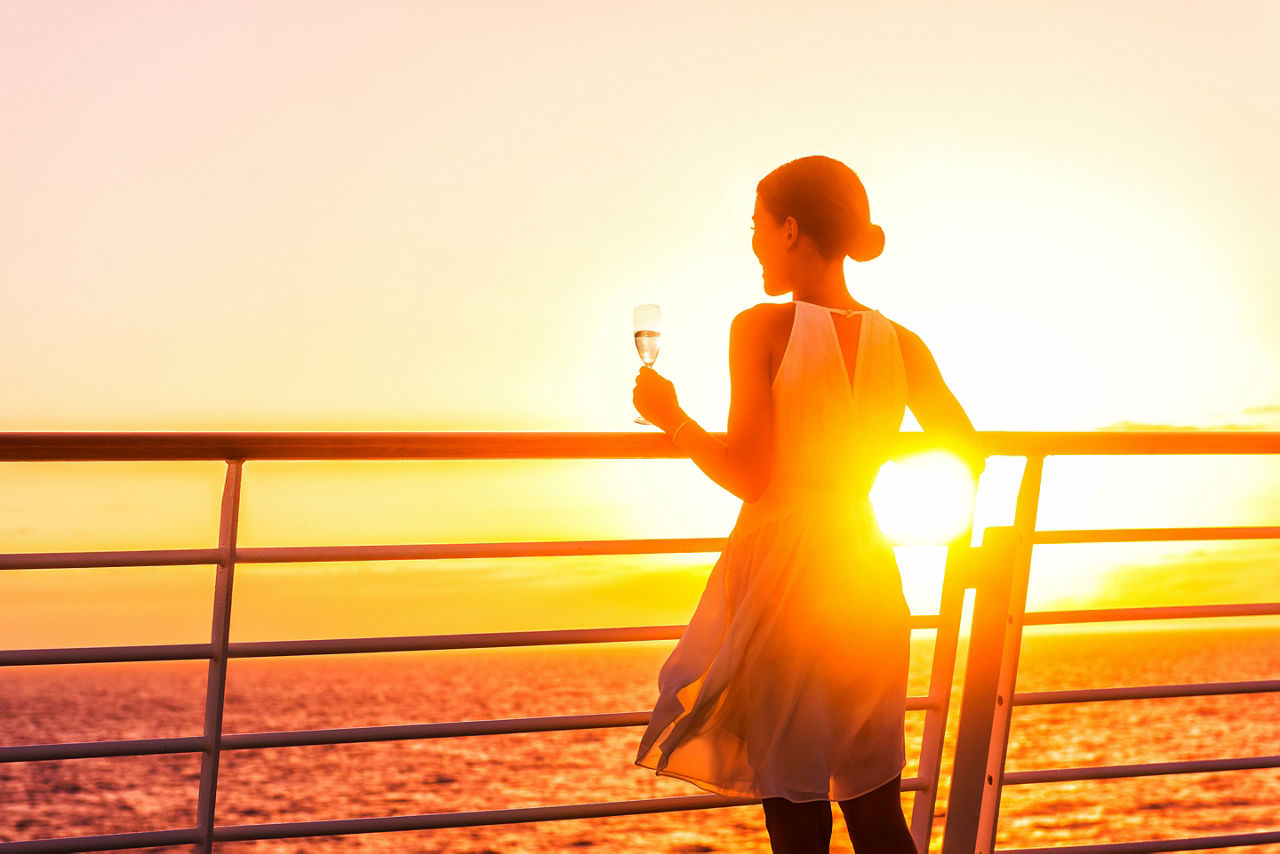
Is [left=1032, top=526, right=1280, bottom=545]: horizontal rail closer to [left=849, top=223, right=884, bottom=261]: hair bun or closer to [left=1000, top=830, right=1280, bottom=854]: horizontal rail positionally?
[left=1000, top=830, right=1280, bottom=854]: horizontal rail

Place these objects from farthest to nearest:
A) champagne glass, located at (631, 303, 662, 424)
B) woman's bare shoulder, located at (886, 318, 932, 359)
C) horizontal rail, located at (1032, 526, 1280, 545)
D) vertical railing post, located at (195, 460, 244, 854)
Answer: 1. horizontal rail, located at (1032, 526, 1280, 545)
2. champagne glass, located at (631, 303, 662, 424)
3. vertical railing post, located at (195, 460, 244, 854)
4. woman's bare shoulder, located at (886, 318, 932, 359)

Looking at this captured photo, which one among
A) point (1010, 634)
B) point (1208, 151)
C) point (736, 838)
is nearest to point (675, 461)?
point (1010, 634)

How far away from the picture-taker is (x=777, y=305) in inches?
64.8

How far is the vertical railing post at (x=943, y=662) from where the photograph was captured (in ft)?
7.35

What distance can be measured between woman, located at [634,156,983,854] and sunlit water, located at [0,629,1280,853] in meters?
13.0

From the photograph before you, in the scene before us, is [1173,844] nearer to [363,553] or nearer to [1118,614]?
[1118,614]

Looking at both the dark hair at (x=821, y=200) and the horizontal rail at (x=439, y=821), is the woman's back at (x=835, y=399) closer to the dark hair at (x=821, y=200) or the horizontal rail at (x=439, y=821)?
the dark hair at (x=821, y=200)

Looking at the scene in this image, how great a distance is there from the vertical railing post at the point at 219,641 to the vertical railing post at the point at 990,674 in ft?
4.62

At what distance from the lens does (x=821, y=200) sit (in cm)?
167

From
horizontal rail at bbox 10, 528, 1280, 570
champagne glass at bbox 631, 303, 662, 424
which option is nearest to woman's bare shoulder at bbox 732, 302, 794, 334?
horizontal rail at bbox 10, 528, 1280, 570

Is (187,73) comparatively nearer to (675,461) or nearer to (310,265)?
(310,265)

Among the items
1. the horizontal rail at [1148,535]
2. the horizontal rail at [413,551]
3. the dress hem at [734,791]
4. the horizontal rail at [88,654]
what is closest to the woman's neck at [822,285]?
the horizontal rail at [413,551]

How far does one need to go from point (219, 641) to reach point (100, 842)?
361 mm

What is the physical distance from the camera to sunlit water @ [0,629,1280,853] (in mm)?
29031
